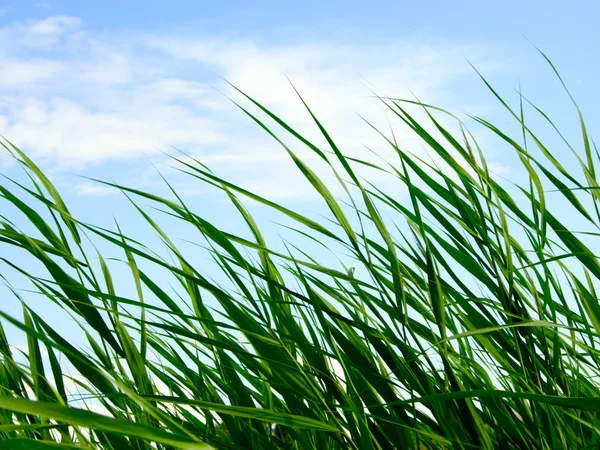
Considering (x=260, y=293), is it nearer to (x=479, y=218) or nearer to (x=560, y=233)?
(x=479, y=218)

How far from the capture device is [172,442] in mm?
440

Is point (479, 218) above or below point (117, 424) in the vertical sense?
above

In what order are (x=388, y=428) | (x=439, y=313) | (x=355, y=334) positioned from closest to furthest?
1. (x=439, y=313)
2. (x=388, y=428)
3. (x=355, y=334)

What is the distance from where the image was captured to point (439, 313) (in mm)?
732

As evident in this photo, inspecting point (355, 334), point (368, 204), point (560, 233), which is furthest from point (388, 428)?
point (560, 233)

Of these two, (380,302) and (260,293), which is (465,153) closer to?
(380,302)

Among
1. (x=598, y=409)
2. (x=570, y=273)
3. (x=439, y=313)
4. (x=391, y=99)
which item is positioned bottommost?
(x=598, y=409)

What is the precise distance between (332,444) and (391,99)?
56cm

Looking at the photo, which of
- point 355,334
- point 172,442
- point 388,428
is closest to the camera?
point 172,442

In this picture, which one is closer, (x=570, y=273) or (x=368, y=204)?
(x=368, y=204)

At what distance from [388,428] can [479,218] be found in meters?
0.32

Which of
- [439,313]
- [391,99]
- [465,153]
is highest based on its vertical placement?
[391,99]

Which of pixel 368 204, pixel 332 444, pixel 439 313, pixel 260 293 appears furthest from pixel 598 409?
pixel 332 444

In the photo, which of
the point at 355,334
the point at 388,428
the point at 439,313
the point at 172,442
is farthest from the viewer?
the point at 355,334
